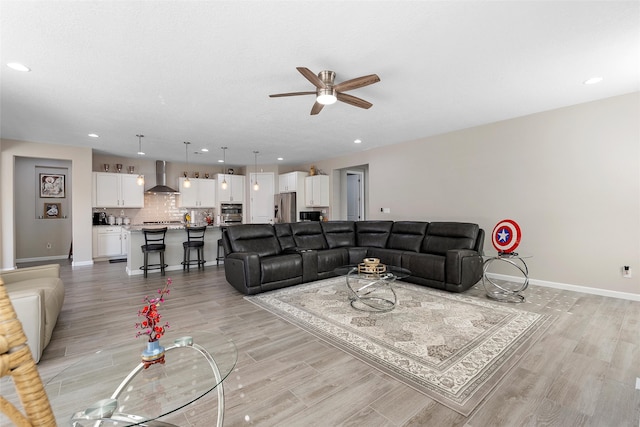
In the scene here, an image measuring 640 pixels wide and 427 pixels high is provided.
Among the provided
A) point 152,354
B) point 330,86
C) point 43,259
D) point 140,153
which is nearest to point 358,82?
point 330,86

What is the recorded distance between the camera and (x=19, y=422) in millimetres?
506

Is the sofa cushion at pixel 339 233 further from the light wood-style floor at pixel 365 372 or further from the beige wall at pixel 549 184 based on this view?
the light wood-style floor at pixel 365 372

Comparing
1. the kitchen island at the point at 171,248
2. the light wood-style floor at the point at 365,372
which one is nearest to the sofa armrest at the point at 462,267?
the light wood-style floor at the point at 365,372

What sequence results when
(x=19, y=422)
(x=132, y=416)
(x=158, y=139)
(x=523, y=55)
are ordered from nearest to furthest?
(x=19, y=422) < (x=132, y=416) < (x=523, y=55) < (x=158, y=139)

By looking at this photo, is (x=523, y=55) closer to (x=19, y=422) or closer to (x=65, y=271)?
(x=19, y=422)

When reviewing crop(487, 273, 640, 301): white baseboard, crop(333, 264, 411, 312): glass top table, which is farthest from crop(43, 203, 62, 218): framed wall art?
crop(487, 273, 640, 301): white baseboard

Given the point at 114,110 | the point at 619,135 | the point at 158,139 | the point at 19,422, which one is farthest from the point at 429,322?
the point at 158,139

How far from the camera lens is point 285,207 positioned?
8.33 meters

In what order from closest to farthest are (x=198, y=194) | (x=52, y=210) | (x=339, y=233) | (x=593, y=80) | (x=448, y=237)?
1. (x=593, y=80)
2. (x=448, y=237)
3. (x=339, y=233)
4. (x=52, y=210)
5. (x=198, y=194)

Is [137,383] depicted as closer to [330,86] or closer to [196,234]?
[330,86]

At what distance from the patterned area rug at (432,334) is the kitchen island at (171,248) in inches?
103

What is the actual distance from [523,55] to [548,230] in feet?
9.25

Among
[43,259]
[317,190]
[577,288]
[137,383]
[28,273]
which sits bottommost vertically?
[43,259]

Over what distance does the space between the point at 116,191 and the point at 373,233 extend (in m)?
6.43
